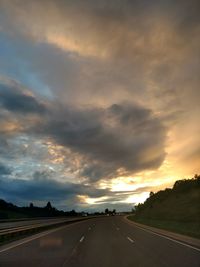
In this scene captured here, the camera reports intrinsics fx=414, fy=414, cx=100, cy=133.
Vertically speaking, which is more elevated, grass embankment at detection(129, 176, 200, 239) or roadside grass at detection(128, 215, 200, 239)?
grass embankment at detection(129, 176, 200, 239)

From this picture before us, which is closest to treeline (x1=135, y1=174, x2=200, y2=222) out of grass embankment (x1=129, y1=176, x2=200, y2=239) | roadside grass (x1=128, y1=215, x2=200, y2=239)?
grass embankment (x1=129, y1=176, x2=200, y2=239)

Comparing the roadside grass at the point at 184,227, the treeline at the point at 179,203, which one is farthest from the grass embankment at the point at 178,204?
the roadside grass at the point at 184,227

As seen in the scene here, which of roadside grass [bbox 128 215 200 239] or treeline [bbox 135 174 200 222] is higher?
treeline [bbox 135 174 200 222]

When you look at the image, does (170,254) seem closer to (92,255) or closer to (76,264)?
(92,255)

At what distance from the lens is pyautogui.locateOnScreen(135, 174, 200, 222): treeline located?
6988cm

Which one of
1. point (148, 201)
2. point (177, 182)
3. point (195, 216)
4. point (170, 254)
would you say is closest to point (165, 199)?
point (177, 182)

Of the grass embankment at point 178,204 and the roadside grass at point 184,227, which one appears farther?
the grass embankment at point 178,204

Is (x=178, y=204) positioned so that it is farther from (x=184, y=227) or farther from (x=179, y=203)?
(x=184, y=227)

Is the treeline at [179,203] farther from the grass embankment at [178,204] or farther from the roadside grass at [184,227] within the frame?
the roadside grass at [184,227]

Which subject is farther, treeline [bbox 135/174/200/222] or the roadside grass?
treeline [bbox 135/174/200/222]

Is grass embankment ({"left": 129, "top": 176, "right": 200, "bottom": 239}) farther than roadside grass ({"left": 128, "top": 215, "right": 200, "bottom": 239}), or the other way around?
grass embankment ({"left": 129, "top": 176, "right": 200, "bottom": 239})

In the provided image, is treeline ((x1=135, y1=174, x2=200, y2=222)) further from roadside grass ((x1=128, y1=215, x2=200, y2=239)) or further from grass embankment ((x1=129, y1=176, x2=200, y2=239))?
roadside grass ((x1=128, y1=215, x2=200, y2=239))

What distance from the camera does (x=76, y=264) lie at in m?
13.3

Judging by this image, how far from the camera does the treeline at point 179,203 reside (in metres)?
69.9
